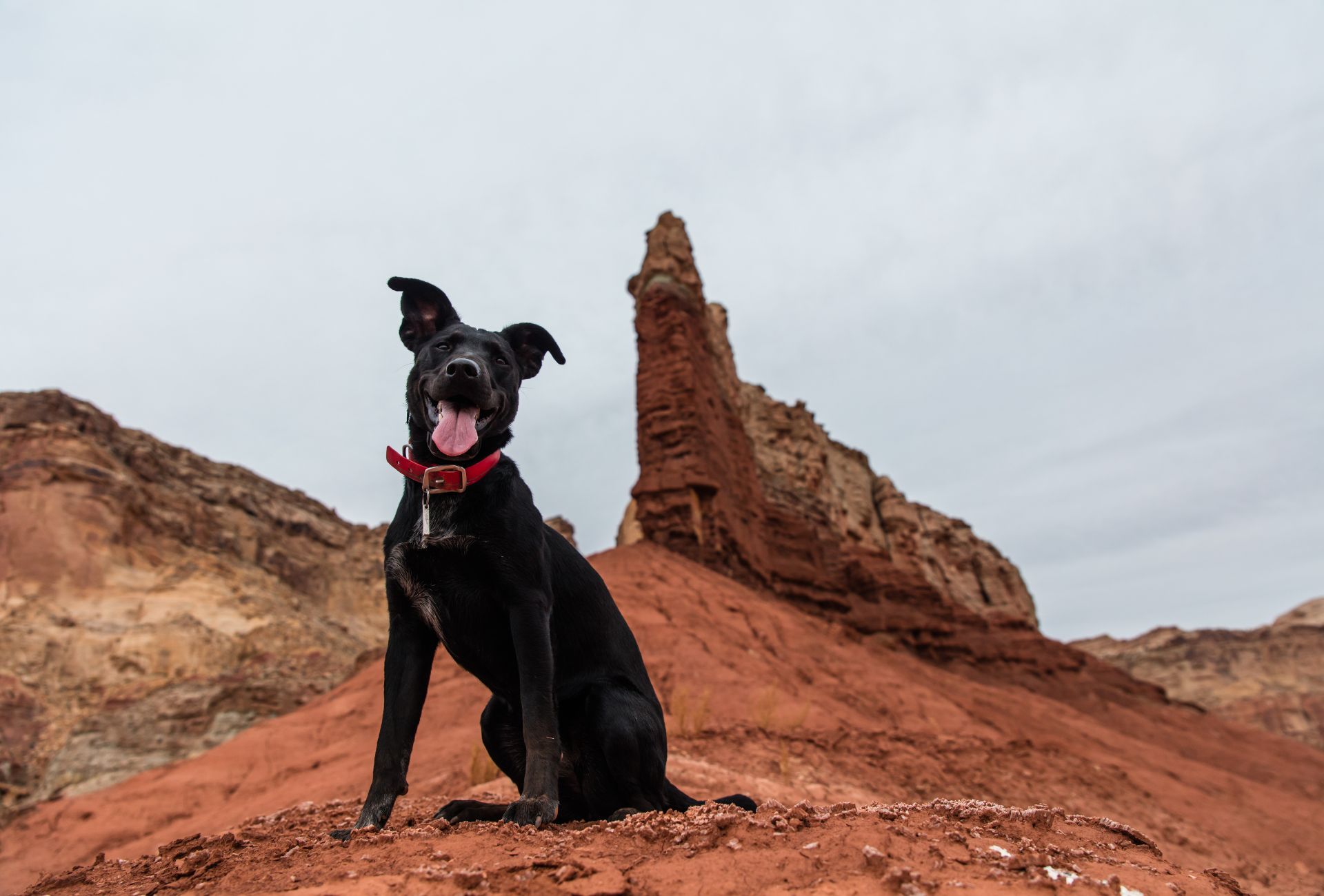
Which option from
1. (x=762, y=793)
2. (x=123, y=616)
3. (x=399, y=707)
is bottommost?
(x=762, y=793)

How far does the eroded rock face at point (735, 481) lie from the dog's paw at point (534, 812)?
1366cm

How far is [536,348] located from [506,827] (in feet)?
6.74

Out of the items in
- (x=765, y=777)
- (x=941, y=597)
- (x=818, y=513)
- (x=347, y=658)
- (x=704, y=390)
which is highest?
(x=704, y=390)

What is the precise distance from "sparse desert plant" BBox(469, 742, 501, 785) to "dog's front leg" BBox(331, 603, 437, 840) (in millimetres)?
3307

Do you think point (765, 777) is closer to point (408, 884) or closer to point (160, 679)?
point (408, 884)

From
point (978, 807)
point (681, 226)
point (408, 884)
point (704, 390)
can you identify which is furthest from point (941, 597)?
point (408, 884)

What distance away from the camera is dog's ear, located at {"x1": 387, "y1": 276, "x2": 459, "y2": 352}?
3504 mm

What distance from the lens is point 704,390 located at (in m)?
19.2

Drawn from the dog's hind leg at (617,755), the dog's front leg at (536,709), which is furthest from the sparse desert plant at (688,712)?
the dog's front leg at (536,709)

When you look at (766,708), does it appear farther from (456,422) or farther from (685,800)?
(456,422)

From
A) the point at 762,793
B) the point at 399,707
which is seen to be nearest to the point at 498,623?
the point at 399,707

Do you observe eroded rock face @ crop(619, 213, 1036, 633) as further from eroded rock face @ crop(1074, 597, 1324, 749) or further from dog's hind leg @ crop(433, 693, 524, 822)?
eroded rock face @ crop(1074, 597, 1324, 749)

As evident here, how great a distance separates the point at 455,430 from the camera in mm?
3035

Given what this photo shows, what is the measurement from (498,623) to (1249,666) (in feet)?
173
